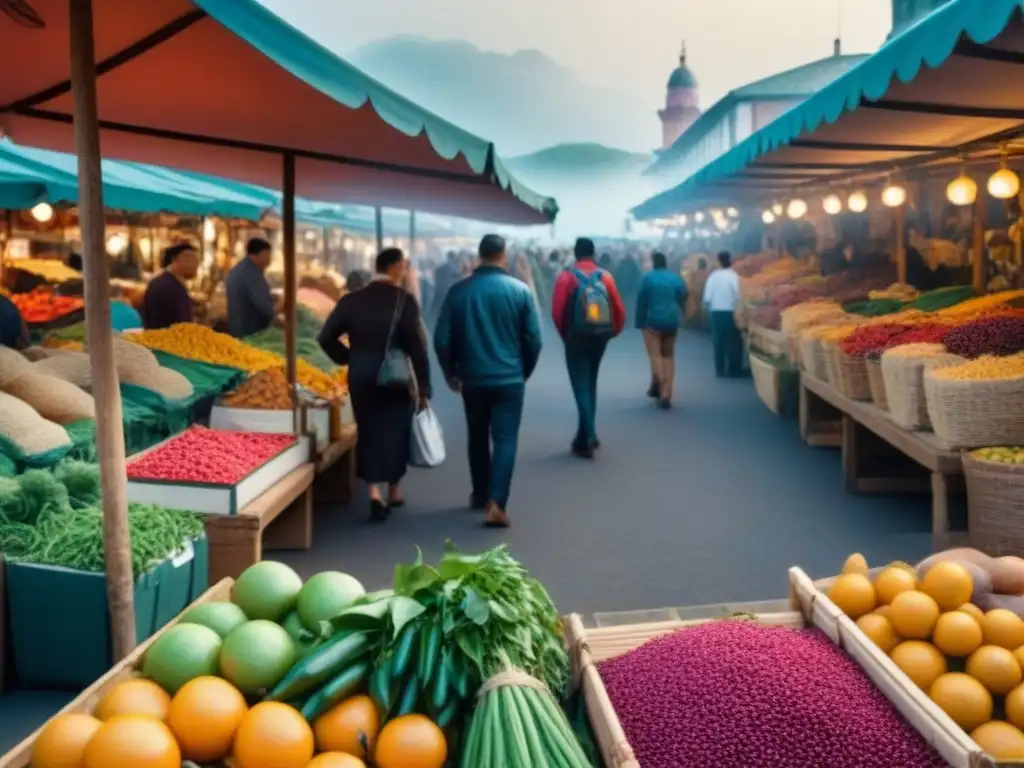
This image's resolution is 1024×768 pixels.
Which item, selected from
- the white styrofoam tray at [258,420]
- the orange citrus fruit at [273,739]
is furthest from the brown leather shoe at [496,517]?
the orange citrus fruit at [273,739]

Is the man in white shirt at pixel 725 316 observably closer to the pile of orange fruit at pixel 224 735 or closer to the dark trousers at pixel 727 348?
the dark trousers at pixel 727 348

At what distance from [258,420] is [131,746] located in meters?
4.18

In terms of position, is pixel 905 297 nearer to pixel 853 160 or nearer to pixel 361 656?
pixel 853 160

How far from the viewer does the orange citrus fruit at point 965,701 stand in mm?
2410

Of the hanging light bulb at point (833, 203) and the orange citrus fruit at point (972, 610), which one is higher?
the hanging light bulb at point (833, 203)

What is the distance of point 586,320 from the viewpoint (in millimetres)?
8148

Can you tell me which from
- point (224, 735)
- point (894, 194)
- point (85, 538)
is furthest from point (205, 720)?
point (894, 194)

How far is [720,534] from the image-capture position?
599 cm

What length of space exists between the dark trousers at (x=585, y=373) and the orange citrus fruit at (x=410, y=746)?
634 centimetres

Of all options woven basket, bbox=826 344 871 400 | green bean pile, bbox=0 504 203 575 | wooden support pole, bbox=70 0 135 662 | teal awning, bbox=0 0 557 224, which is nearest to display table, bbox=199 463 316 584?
green bean pile, bbox=0 504 203 575

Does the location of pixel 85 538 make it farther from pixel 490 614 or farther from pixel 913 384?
pixel 913 384

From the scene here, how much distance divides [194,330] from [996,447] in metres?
5.27

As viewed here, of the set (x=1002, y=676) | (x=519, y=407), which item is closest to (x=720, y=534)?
(x=519, y=407)

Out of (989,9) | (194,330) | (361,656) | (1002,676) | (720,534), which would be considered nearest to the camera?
(361,656)
